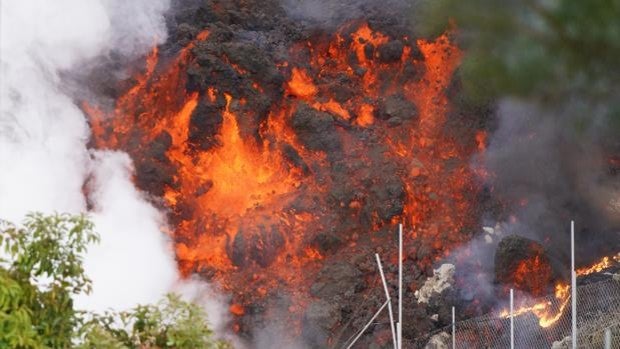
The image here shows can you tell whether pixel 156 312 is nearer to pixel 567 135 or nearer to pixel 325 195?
pixel 325 195

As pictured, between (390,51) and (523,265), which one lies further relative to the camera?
(390,51)

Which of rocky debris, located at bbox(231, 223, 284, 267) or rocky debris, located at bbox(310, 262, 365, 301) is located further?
rocky debris, located at bbox(231, 223, 284, 267)

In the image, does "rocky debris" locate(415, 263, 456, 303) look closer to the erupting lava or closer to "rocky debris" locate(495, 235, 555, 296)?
the erupting lava

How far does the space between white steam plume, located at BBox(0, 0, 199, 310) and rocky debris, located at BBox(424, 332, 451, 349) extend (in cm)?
494

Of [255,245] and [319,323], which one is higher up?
[255,245]

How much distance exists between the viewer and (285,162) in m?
19.0

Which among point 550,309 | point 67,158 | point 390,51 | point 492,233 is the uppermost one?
point 390,51

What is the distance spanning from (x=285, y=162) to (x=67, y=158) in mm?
4364

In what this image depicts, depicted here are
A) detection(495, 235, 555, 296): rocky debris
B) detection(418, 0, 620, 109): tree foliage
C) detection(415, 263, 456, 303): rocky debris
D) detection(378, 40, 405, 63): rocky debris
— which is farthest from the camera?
detection(378, 40, 405, 63): rocky debris

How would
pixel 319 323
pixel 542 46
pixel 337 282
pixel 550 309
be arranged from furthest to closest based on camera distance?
1. pixel 337 282
2. pixel 319 323
3. pixel 550 309
4. pixel 542 46

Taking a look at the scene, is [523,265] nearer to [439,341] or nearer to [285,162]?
[439,341]

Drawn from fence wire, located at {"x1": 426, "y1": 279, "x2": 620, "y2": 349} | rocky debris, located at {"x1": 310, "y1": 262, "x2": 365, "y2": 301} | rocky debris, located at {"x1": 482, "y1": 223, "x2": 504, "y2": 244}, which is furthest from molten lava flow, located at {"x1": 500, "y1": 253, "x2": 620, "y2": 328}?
rocky debris, located at {"x1": 310, "y1": 262, "x2": 365, "y2": 301}

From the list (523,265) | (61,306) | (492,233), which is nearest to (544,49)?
(523,265)

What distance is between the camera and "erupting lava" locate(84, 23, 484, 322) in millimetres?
18000
